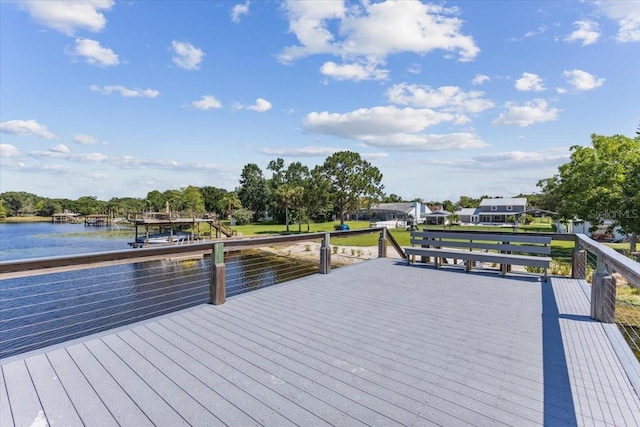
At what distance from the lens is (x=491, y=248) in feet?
19.8

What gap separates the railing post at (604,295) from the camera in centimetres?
345

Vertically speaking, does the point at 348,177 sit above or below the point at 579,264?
above

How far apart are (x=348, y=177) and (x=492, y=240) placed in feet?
101

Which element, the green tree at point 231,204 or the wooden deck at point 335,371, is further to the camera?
the green tree at point 231,204

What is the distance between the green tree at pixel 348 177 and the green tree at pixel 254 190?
2128cm

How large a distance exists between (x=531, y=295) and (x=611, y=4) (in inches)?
373

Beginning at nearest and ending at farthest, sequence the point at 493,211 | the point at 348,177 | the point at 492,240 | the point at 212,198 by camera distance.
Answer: the point at 492,240 → the point at 348,177 → the point at 493,211 → the point at 212,198

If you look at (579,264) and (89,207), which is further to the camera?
(89,207)

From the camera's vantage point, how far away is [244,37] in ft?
45.5

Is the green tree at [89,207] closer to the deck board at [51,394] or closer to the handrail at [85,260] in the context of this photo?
the handrail at [85,260]

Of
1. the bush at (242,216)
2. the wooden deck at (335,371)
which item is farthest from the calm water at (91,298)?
the bush at (242,216)

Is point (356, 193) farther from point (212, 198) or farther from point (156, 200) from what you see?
point (156, 200)

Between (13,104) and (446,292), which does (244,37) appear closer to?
(13,104)

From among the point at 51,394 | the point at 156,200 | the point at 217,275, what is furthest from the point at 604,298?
the point at 156,200
